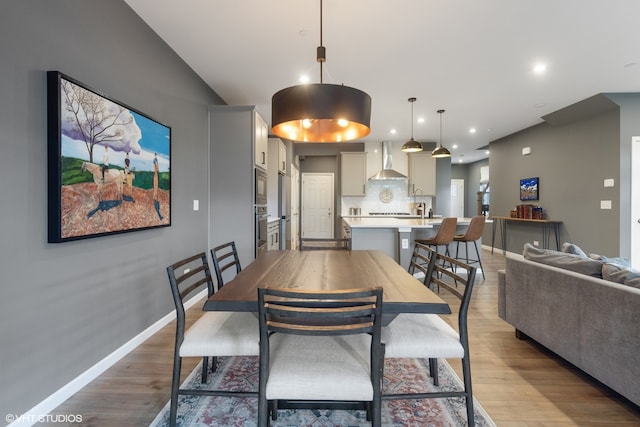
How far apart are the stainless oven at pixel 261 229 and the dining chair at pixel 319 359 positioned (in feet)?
8.49

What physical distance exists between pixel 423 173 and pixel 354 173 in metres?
1.58

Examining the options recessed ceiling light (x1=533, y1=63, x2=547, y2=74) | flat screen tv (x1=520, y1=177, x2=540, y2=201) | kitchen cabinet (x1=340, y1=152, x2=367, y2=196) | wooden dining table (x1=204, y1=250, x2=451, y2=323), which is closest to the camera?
wooden dining table (x1=204, y1=250, x2=451, y2=323)

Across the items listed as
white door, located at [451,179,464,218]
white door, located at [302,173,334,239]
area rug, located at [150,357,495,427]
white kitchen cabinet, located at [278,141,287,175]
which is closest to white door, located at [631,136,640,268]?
area rug, located at [150,357,495,427]

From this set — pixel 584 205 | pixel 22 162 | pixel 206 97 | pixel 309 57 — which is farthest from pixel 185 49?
pixel 584 205

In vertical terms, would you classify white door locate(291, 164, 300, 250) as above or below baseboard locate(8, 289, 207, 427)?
above

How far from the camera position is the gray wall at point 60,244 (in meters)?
1.40

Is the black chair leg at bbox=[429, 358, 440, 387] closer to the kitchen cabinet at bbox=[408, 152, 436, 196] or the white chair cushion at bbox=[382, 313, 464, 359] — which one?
the white chair cushion at bbox=[382, 313, 464, 359]

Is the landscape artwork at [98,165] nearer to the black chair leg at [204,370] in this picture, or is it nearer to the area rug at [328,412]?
the black chair leg at [204,370]

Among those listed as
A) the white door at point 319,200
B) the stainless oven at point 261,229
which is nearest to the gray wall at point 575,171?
the white door at point 319,200

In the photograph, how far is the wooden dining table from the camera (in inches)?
48.9

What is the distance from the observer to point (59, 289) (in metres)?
1.66

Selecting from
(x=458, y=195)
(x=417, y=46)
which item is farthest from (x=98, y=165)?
(x=458, y=195)

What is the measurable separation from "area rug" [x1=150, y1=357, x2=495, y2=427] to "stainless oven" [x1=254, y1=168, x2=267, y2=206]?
2.30 metres

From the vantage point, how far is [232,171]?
3672mm
